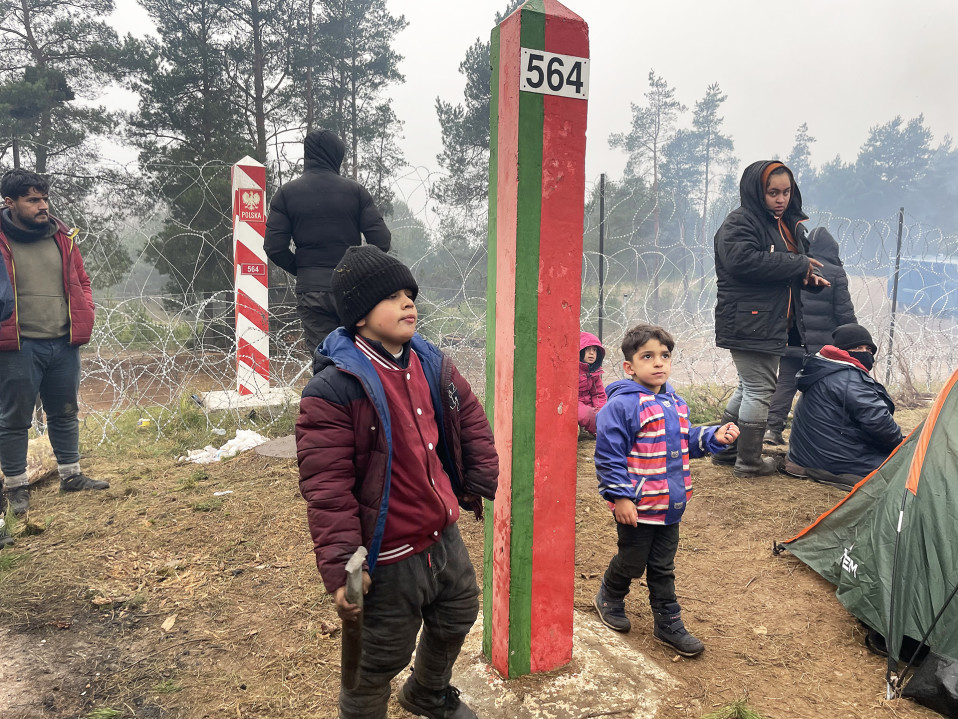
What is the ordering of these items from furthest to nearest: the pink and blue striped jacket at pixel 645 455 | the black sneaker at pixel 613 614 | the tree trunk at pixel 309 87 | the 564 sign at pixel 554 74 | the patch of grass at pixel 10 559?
the tree trunk at pixel 309 87 → the patch of grass at pixel 10 559 → the black sneaker at pixel 613 614 → the pink and blue striped jacket at pixel 645 455 → the 564 sign at pixel 554 74

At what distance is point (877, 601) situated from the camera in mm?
2576

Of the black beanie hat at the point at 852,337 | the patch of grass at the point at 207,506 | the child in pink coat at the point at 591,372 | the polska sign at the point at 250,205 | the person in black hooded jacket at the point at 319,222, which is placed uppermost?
the polska sign at the point at 250,205

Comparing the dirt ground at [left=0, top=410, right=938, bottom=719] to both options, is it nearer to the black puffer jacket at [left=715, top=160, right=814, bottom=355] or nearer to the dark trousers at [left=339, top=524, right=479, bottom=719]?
the dark trousers at [left=339, top=524, right=479, bottom=719]

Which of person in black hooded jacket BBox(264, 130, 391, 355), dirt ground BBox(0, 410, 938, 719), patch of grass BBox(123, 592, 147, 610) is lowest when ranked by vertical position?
patch of grass BBox(123, 592, 147, 610)

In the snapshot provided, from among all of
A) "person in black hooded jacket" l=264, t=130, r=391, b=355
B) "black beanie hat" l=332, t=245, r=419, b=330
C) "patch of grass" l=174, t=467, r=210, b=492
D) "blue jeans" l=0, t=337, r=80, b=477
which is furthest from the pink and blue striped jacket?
"blue jeans" l=0, t=337, r=80, b=477

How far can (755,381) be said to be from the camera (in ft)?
14.1

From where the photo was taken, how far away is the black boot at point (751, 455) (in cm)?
453

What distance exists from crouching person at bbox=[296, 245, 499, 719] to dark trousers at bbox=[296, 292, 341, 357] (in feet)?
7.60

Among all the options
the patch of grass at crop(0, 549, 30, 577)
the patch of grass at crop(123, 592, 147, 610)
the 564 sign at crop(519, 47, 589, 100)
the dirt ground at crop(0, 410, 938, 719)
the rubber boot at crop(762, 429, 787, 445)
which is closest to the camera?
the 564 sign at crop(519, 47, 589, 100)

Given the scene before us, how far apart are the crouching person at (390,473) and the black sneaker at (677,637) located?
39.4 inches

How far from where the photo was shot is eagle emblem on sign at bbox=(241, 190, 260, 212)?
19.3 ft

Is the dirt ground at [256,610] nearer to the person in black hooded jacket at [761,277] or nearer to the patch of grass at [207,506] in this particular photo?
the patch of grass at [207,506]

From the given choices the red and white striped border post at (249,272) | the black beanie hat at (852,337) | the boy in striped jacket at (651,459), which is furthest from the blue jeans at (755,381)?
the red and white striped border post at (249,272)

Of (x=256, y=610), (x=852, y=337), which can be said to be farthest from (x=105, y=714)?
(x=852, y=337)
